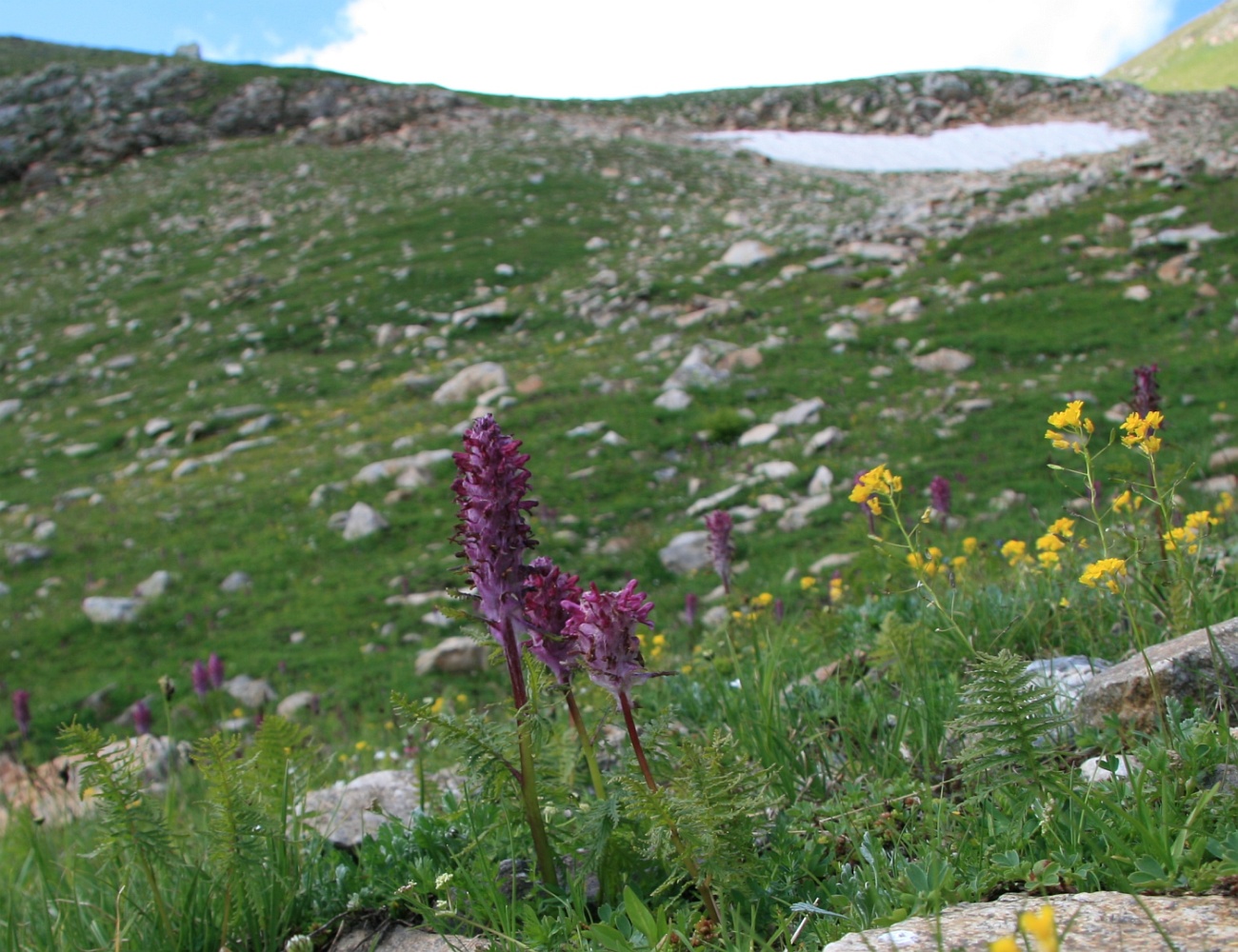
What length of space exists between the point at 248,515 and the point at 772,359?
9.84m

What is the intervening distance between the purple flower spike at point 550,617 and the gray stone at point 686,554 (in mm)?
7843

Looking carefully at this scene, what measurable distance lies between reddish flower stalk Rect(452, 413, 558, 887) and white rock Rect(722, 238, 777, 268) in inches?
811

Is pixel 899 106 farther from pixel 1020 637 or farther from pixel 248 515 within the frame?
pixel 1020 637

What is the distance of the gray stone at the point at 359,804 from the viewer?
3154 millimetres

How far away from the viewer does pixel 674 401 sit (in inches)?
558

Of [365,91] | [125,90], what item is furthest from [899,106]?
[125,90]

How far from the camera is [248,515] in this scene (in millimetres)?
13141

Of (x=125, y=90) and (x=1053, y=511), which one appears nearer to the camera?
(x=1053, y=511)

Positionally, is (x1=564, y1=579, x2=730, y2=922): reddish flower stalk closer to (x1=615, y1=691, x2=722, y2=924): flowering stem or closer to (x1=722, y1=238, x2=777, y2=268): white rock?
(x1=615, y1=691, x2=722, y2=924): flowering stem

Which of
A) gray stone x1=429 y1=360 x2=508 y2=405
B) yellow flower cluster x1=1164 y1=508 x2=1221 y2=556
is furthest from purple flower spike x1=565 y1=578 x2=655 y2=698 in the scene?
gray stone x1=429 y1=360 x2=508 y2=405

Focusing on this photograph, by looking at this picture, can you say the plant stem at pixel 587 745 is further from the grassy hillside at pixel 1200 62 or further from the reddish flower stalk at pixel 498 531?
the grassy hillside at pixel 1200 62

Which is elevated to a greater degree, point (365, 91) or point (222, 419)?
point (365, 91)

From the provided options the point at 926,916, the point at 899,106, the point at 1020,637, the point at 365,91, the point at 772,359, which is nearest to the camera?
Result: the point at 926,916

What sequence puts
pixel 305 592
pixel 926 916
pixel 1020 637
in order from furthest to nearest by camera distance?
1. pixel 305 592
2. pixel 1020 637
3. pixel 926 916
